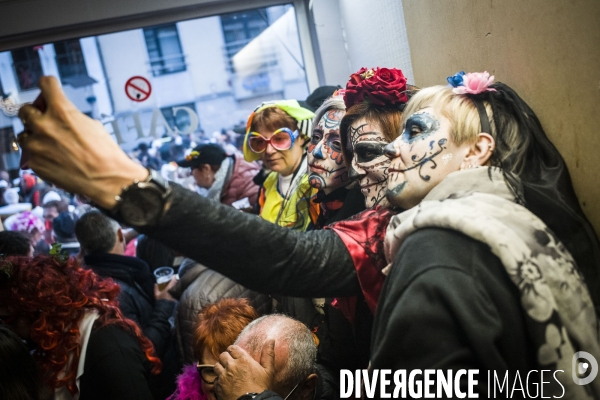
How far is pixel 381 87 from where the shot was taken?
164 cm

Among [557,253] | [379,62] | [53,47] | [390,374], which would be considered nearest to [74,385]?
[390,374]

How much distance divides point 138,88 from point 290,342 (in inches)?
128

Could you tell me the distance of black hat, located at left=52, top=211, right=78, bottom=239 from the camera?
4.14 m

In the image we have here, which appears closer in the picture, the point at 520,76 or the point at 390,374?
the point at 390,374

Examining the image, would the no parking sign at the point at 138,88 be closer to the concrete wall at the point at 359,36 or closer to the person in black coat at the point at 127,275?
the concrete wall at the point at 359,36

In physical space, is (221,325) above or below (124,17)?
below

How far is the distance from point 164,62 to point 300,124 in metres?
2.06

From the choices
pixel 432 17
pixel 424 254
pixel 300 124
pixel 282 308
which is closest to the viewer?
pixel 424 254

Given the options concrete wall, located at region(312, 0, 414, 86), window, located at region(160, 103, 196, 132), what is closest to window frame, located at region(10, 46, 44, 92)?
window, located at region(160, 103, 196, 132)

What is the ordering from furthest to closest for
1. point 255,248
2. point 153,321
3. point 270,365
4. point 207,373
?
point 153,321
point 207,373
point 270,365
point 255,248

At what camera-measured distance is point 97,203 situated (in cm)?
97

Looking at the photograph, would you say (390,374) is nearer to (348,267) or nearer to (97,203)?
(348,267)

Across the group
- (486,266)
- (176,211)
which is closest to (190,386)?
(176,211)

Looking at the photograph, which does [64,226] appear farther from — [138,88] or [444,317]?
[444,317]
